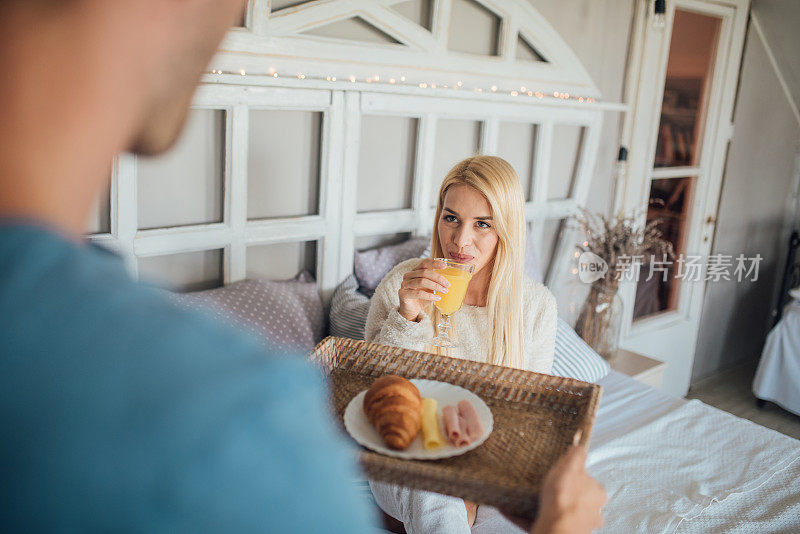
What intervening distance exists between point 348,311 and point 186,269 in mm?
488

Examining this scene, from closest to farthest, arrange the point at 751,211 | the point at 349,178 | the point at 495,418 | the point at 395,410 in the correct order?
1. the point at 395,410
2. the point at 495,418
3. the point at 349,178
4. the point at 751,211

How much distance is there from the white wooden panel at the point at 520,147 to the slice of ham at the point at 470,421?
1864mm

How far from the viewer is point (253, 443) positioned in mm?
295

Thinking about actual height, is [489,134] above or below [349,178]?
above

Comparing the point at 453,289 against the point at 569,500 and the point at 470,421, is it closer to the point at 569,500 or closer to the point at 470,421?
the point at 470,421

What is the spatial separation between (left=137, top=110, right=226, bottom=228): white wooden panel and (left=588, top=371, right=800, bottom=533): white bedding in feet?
4.30

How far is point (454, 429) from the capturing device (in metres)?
0.93

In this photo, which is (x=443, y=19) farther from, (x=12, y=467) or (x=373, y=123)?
(x=12, y=467)

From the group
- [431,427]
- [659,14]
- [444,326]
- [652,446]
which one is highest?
[659,14]

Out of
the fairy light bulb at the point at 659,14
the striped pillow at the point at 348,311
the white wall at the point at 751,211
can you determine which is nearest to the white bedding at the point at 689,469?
the striped pillow at the point at 348,311

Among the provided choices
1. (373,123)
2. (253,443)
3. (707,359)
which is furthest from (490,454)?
(707,359)

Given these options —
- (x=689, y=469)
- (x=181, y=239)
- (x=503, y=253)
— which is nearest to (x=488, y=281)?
(x=503, y=253)

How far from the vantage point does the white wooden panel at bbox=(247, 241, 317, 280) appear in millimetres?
2146

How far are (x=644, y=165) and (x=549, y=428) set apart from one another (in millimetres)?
2627
